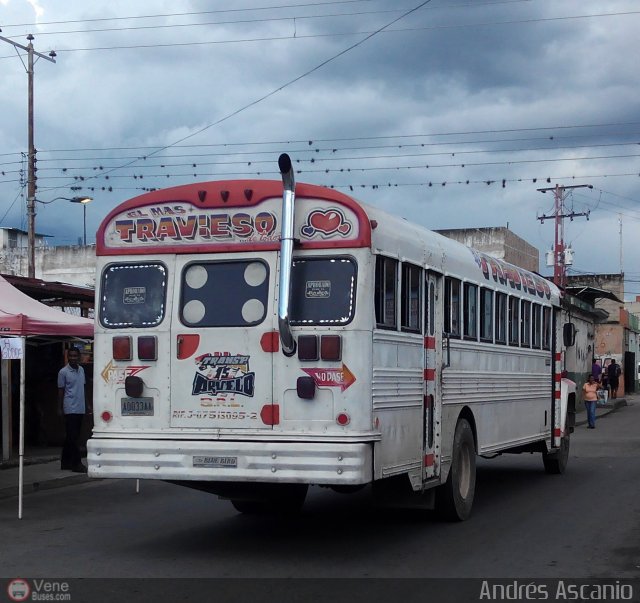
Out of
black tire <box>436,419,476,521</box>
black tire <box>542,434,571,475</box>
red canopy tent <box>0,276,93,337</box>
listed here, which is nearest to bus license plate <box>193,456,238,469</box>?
black tire <box>436,419,476,521</box>

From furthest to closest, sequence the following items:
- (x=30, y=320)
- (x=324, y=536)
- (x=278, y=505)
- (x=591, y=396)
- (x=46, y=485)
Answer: (x=591, y=396) → (x=46, y=485) → (x=30, y=320) → (x=278, y=505) → (x=324, y=536)

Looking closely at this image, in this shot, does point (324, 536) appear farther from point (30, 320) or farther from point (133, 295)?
point (30, 320)

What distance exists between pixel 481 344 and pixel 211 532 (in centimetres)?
379

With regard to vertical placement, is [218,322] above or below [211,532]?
above

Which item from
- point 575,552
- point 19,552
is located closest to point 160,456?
point 19,552

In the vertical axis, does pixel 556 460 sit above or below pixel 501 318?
below

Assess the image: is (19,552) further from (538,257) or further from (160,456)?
(538,257)

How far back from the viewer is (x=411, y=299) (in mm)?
9375

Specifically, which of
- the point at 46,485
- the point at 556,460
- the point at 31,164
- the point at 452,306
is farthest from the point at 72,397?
the point at 31,164

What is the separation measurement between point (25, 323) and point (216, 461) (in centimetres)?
Result: 446

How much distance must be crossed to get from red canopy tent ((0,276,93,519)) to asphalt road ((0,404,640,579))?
139cm

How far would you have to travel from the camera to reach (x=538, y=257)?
185ft

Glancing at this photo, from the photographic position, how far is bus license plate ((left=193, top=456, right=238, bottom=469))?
8281mm

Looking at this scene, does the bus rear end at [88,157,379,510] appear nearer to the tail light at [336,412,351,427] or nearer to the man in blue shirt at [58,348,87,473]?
the tail light at [336,412,351,427]
